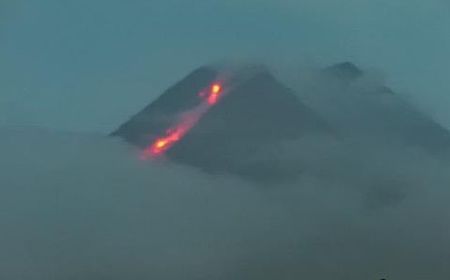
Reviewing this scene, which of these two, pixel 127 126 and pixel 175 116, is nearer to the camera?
pixel 175 116
